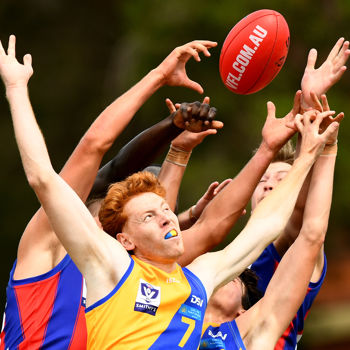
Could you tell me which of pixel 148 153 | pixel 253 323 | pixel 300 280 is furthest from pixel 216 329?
pixel 148 153

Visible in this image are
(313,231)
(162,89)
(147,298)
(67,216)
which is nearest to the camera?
(67,216)

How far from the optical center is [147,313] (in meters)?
5.50

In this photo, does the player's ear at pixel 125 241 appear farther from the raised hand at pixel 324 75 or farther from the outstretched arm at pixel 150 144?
the raised hand at pixel 324 75

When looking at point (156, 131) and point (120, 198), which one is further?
point (156, 131)

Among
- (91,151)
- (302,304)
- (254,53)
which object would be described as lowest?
(302,304)

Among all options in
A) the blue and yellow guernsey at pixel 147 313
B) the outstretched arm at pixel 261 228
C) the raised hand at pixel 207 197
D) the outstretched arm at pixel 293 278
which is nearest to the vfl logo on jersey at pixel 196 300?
the blue and yellow guernsey at pixel 147 313

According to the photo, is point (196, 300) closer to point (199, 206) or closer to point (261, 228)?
point (261, 228)

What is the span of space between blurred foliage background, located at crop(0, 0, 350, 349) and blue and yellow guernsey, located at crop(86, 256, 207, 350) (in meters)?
10.9

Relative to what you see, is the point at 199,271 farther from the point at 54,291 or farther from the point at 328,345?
the point at 328,345

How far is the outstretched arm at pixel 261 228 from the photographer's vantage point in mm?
5863

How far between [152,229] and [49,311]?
90 cm

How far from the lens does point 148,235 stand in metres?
5.74

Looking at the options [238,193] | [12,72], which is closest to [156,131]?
[238,193]

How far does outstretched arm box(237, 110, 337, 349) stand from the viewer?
6285 millimetres
